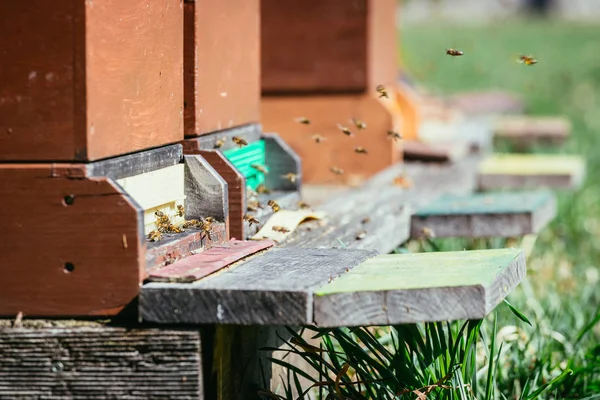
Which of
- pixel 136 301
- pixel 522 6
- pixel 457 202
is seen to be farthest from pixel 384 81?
pixel 522 6

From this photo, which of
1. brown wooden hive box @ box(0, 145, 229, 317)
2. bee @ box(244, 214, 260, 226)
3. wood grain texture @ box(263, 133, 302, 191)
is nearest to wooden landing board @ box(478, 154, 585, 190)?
wood grain texture @ box(263, 133, 302, 191)

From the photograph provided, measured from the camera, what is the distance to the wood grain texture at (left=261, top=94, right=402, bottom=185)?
18.9 feet

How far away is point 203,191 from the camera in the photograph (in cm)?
306

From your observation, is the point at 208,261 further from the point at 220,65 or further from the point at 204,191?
the point at 220,65

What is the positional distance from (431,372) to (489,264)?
1.05ft

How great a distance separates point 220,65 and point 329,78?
253 centimetres

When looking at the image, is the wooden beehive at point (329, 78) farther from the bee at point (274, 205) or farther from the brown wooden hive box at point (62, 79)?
the brown wooden hive box at point (62, 79)

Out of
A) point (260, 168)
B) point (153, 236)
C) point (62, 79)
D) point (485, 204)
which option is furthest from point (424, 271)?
point (485, 204)

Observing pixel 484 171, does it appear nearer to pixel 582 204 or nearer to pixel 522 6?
pixel 582 204

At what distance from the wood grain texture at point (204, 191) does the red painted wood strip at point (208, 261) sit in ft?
0.32

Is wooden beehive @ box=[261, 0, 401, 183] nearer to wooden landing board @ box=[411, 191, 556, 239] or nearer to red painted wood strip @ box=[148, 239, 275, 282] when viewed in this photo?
wooden landing board @ box=[411, 191, 556, 239]

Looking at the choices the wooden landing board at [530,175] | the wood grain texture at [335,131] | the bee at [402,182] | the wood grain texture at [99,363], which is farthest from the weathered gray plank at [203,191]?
the wooden landing board at [530,175]

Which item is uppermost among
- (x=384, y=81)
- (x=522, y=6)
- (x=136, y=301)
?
(x=522, y=6)

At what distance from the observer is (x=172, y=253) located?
9.05 feet
